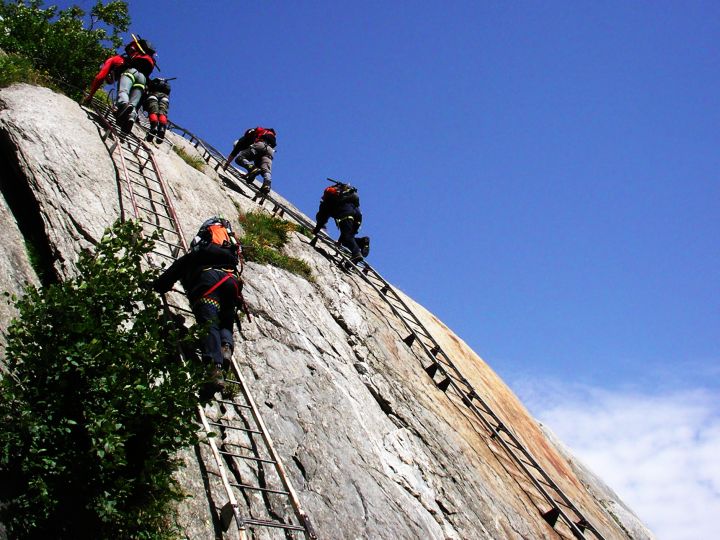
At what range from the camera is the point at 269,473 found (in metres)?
7.70

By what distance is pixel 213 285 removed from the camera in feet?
28.3

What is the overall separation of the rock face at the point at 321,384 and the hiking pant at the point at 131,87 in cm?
216

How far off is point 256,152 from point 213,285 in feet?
39.2

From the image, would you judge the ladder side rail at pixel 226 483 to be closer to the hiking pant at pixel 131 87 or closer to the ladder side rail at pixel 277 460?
the ladder side rail at pixel 277 460

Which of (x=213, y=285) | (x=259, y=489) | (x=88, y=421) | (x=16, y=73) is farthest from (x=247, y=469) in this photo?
(x=16, y=73)

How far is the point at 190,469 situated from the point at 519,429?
29.2ft

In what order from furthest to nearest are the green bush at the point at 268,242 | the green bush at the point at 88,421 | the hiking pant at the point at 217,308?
the green bush at the point at 268,242, the hiking pant at the point at 217,308, the green bush at the point at 88,421

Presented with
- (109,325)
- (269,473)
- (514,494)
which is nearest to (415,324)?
(514,494)

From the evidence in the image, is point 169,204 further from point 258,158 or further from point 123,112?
point 258,158

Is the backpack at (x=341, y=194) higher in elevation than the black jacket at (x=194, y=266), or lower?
higher

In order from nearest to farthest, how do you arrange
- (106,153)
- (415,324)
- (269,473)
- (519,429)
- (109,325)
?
(109,325) < (269,473) < (106,153) < (519,429) < (415,324)

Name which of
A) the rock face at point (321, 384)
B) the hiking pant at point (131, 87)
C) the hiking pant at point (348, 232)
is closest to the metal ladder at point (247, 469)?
the rock face at point (321, 384)

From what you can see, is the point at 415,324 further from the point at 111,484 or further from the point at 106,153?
the point at 111,484

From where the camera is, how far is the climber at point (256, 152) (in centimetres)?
1964
